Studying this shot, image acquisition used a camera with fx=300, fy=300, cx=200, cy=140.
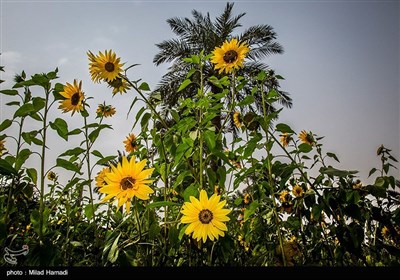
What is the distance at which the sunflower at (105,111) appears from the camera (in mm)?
1400

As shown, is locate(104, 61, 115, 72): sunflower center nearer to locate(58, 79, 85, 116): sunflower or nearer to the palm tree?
locate(58, 79, 85, 116): sunflower

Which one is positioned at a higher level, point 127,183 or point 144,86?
point 144,86

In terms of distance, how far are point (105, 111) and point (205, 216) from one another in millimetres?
861

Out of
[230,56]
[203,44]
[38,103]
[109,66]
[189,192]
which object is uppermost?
[203,44]

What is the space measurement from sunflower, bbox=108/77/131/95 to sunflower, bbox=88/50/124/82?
0.01 meters

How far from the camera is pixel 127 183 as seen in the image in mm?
754

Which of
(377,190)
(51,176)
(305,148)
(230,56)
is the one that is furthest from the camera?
(51,176)

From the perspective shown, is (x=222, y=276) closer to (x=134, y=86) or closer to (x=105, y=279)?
(x=105, y=279)

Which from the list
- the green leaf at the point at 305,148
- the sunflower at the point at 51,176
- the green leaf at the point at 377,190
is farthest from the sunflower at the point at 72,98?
the sunflower at the point at 51,176

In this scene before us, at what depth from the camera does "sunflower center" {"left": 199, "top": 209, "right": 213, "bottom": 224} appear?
78 centimetres

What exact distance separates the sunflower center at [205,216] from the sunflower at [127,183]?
0.15 meters

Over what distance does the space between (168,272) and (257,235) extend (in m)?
0.85

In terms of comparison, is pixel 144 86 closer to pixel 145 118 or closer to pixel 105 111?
pixel 145 118

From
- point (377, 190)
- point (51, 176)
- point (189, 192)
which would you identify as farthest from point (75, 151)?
point (51, 176)
